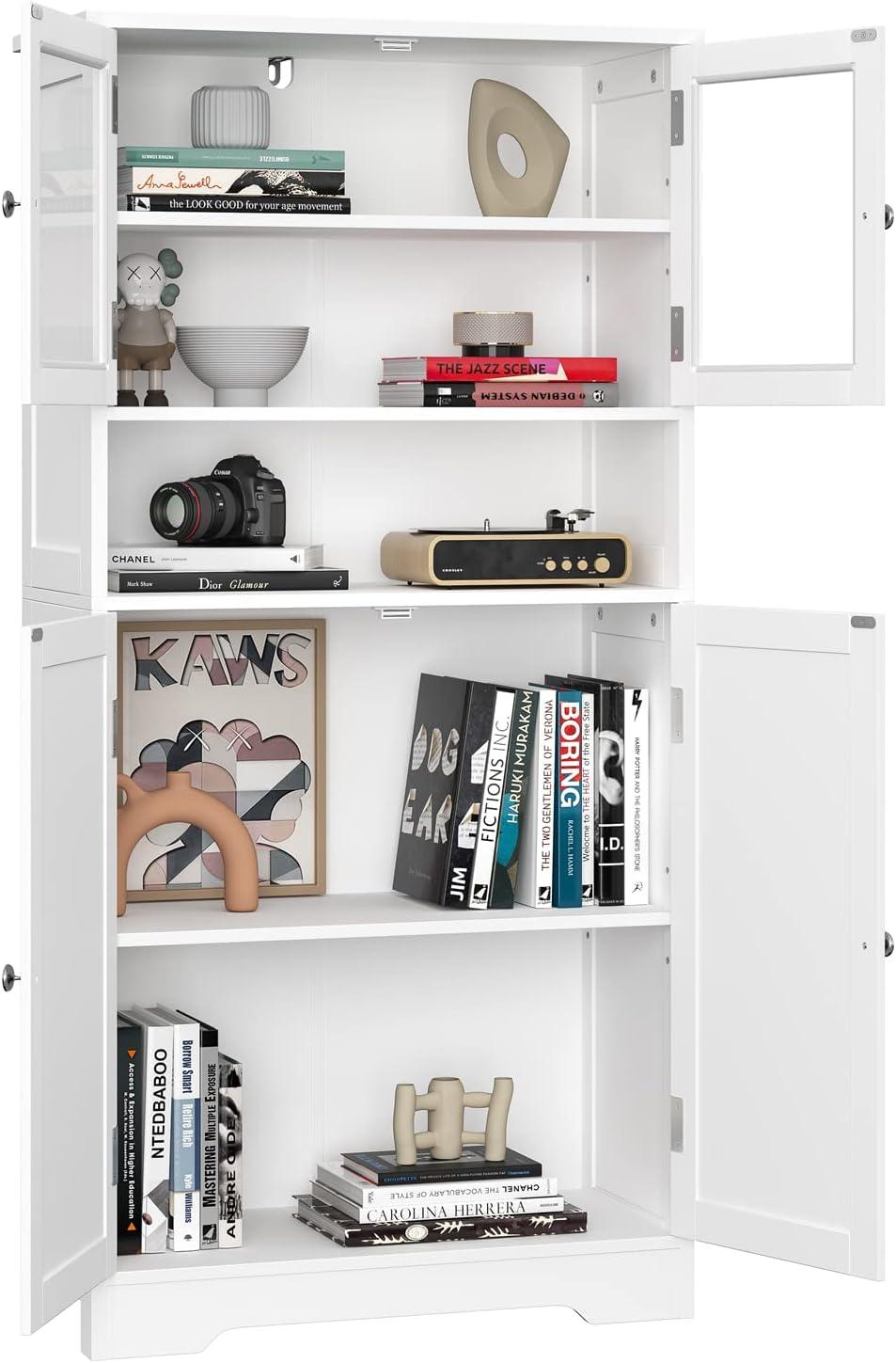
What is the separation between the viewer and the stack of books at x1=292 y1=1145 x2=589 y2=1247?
3605 mm

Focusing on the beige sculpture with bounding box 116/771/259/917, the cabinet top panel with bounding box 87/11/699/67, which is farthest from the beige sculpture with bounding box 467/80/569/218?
the beige sculpture with bounding box 116/771/259/917

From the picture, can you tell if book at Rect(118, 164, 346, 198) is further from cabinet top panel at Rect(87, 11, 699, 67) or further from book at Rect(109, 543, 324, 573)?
book at Rect(109, 543, 324, 573)

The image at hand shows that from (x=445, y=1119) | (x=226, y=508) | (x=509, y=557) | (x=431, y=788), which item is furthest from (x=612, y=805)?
(x=226, y=508)

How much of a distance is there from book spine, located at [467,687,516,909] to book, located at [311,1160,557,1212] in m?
0.44

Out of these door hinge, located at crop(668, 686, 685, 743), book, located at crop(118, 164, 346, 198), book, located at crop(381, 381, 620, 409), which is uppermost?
book, located at crop(118, 164, 346, 198)

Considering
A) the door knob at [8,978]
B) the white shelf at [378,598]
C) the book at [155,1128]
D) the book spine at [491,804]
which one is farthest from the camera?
the book spine at [491,804]

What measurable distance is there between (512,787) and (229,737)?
0.48 metres

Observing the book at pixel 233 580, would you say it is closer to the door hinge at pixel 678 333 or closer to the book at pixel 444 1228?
the door hinge at pixel 678 333

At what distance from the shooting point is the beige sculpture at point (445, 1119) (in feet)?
12.1

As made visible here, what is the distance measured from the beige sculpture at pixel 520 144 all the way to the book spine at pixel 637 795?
2.60ft

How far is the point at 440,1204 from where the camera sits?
3.62 meters

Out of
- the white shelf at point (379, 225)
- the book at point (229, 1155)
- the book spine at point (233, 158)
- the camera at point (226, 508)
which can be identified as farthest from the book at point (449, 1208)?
the book spine at point (233, 158)

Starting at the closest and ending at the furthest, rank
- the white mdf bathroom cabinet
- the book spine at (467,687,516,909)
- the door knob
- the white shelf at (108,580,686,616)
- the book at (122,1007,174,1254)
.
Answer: the door knob < the white mdf bathroom cabinet < the white shelf at (108,580,686,616) < the book at (122,1007,174,1254) < the book spine at (467,687,516,909)

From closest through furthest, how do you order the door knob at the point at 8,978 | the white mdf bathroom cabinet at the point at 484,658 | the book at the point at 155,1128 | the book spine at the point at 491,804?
the door knob at the point at 8,978 → the white mdf bathroom cabinet at the point at 484,658 → the book at the point at 155,1128 → the book spine at the point at 491,804
